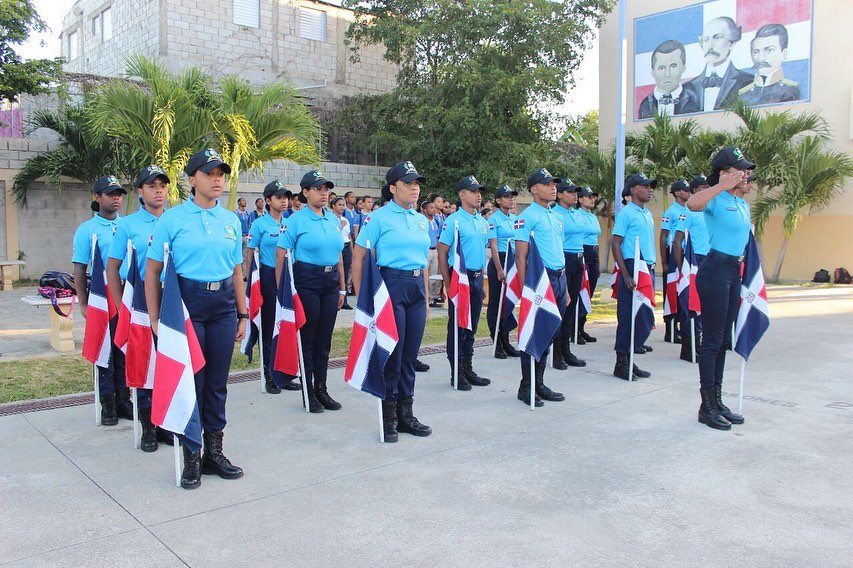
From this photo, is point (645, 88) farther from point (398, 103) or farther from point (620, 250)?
point (620, 250)

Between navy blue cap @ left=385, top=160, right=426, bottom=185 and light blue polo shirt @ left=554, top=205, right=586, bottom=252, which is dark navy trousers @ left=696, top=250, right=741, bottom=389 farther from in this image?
light blue polo shirt @ left=554, top=205, right=586, bottom=252

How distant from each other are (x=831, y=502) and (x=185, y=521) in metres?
3.59

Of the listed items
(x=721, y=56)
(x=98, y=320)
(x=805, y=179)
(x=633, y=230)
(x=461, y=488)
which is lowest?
(x=461, y=488)

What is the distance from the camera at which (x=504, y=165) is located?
1914 centimetres

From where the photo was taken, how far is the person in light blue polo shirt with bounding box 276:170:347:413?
6.12 meters

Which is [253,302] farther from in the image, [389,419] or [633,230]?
[633,230]

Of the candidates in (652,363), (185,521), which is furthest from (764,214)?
(185,521)

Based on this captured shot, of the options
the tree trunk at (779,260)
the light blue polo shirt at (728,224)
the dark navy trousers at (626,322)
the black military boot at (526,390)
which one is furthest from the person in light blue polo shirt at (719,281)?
the tree trunk at (779,260)

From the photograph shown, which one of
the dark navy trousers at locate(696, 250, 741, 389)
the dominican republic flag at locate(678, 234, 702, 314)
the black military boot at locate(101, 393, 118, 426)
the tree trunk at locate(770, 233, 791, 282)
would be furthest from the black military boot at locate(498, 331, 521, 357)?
the tree trunk at locate(770, 233, 791, 282)

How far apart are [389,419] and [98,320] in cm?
233

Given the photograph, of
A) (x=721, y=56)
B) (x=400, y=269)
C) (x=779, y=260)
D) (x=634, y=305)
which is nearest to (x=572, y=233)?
(x=634, y=305)

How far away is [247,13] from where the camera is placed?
2261 centimetres

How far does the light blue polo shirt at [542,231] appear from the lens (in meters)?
6.43

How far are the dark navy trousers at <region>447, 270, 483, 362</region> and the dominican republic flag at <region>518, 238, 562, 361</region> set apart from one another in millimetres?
998
